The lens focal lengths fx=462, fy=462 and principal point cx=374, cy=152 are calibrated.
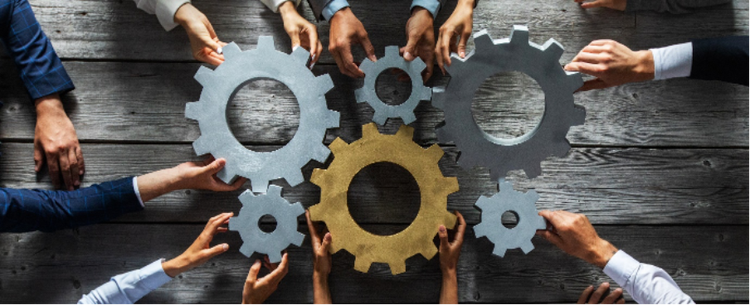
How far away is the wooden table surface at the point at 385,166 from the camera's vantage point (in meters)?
1.10

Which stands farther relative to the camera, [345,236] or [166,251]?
[166,251]

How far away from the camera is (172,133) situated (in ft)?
3.61

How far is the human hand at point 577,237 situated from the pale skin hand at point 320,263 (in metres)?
0.46

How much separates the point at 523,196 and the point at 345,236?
0.38 meters

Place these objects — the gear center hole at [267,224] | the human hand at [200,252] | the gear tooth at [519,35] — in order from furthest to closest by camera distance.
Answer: the gear center hole at [267,224], the human hand at [200,252], the gear tooth at [519,35]

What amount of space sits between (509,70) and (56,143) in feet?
3.33

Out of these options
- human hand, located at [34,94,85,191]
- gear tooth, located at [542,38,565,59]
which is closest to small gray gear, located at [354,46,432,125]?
gear tooth, located at [542,38,565,59]

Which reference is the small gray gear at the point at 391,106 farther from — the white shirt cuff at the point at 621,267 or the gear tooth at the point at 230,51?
the white shirt cuff at the point at 621,267

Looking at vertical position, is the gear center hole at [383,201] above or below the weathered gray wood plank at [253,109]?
below

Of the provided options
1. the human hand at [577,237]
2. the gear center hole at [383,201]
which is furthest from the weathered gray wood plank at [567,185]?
the human hand at [577,237]

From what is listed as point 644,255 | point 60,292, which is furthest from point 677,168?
point 60,292

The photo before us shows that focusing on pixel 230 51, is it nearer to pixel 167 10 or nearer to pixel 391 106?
pixel 167 10

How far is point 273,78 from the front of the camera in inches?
37.8

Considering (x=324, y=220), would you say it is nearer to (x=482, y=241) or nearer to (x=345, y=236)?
(x=345, y=236)
